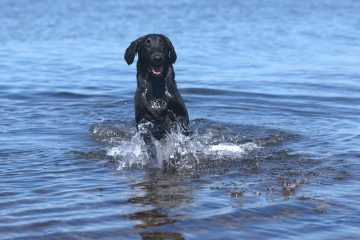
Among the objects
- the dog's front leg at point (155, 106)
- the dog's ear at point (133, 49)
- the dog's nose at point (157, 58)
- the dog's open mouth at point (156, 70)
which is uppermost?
the dog's ear at point (133, 49)

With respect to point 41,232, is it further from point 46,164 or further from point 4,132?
point 4,132

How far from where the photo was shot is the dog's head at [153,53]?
862cm

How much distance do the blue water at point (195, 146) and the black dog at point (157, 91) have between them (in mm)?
218

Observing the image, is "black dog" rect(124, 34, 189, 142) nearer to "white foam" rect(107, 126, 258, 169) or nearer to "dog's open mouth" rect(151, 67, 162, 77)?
"dog's open mouth" rect(151, 67, 162, 77)

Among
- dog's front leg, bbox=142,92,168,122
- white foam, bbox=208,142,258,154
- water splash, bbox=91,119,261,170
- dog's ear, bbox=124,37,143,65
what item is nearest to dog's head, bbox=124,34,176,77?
dog's ear, bbox=124,37,143,65

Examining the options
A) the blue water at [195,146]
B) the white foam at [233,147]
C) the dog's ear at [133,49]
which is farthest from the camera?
the white foam at [233,147]

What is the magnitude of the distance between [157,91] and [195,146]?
950mm

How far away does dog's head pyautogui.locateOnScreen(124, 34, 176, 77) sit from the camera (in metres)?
8.62

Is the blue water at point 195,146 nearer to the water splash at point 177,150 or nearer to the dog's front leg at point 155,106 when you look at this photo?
the water splash at point 177,150

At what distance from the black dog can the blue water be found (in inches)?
8.6

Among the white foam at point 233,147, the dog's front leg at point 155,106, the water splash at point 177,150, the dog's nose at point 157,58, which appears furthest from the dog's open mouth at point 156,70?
the white foam at point 233,147

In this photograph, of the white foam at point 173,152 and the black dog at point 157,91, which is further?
the white foam at point 173,152

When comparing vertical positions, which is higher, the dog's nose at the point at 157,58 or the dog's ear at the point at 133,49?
the dog's ear at the point at 133,49

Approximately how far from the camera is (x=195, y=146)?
9.46 m
